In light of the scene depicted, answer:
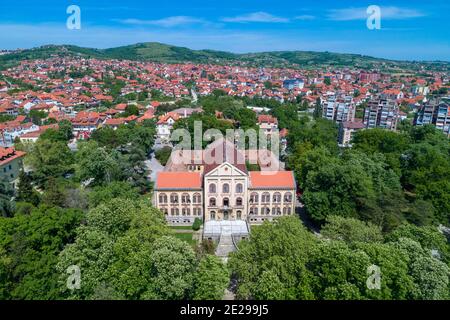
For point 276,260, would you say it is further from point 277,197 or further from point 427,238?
point 277,197

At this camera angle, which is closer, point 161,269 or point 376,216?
point 161,269

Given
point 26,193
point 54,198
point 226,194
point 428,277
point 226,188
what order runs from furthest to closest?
point 26,193 < point 226,194 < point 226,188 < point 54,198 < point 428,277

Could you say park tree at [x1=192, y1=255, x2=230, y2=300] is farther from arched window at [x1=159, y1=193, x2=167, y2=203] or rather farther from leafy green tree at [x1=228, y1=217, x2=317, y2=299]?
arched window at [x1=159, y1=193, x2=167, y2=203]

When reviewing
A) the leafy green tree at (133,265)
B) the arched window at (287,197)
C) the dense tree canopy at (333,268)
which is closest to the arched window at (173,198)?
the leafy green tree at (133,265)

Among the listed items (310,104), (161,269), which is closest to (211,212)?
(161,269)

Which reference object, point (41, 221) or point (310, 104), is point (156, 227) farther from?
point (310, 104)

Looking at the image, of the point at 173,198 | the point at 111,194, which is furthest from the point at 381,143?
the point at 111,194

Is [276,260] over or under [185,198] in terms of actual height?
over
